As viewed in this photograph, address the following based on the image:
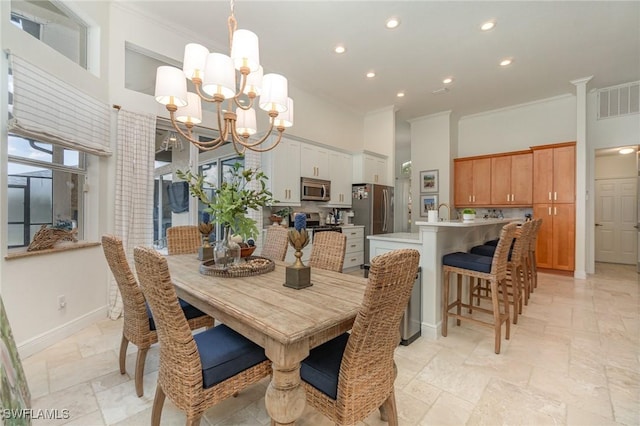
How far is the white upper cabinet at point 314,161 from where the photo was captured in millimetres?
4815

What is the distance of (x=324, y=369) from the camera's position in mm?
1205

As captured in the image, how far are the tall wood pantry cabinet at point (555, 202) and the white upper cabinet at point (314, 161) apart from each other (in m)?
4.05

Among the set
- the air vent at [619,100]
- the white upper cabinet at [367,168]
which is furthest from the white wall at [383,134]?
the air vent at [619,100]

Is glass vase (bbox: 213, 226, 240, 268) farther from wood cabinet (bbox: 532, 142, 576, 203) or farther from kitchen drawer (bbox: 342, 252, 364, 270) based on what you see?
wood cabinet (bbox: 532, 142, 576, 203)

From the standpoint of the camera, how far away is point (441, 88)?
5020mm

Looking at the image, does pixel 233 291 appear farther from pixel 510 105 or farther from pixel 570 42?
pixel 510 105

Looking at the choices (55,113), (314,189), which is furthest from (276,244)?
(314,189)

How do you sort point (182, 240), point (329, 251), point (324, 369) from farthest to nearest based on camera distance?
point (182, 240), point (329, 251), point (324, 369)

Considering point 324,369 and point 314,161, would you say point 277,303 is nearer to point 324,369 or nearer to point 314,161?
point 324,369

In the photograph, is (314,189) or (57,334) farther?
(314,189)

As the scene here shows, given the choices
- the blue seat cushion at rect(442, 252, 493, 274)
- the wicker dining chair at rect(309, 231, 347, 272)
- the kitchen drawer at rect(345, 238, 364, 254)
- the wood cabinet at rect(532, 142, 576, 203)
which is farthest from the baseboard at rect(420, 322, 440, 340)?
the wood cabinet at rect(532, 142, 576, 203)

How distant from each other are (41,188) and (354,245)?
4.32m

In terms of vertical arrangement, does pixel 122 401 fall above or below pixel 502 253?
below

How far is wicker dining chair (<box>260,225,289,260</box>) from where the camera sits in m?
2.53
